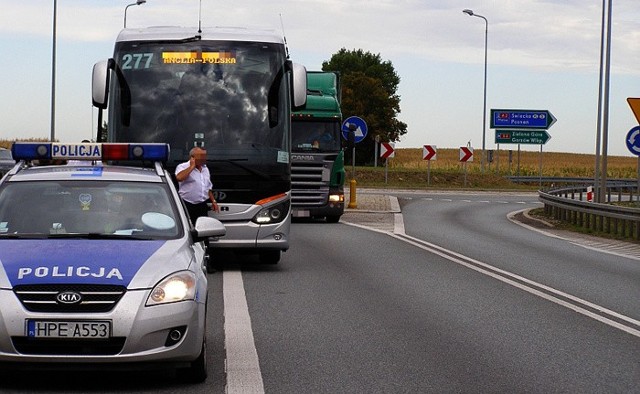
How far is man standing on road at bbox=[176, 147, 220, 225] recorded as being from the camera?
16.0 m

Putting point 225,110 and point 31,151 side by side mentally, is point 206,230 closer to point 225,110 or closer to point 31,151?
point 31,151

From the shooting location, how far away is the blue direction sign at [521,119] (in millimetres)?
76000

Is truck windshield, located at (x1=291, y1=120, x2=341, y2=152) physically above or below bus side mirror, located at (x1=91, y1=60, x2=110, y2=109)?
below

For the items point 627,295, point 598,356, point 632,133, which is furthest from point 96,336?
point 632,133

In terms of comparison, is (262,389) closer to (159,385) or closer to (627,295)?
(159,385)

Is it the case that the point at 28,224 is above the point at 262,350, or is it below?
above

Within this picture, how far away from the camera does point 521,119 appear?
7694 centimetres

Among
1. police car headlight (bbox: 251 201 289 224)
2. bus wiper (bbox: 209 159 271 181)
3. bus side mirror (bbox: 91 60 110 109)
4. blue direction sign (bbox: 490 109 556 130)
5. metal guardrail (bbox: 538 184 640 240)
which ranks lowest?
metal guardrail (bbox: 538 184 640 240)

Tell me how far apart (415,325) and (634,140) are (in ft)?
60.7

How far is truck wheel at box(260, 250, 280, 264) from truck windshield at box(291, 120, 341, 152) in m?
11.3

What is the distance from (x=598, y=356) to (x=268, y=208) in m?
7.80

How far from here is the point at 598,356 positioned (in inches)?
385

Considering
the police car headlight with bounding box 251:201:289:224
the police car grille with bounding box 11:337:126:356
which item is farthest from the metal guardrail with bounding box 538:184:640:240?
the police car grille with bounding box 11:337:126:356

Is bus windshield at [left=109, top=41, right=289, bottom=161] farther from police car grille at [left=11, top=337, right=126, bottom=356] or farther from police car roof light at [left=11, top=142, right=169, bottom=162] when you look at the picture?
police car grille at [left=11, top=337, right=126, bottom=356]
